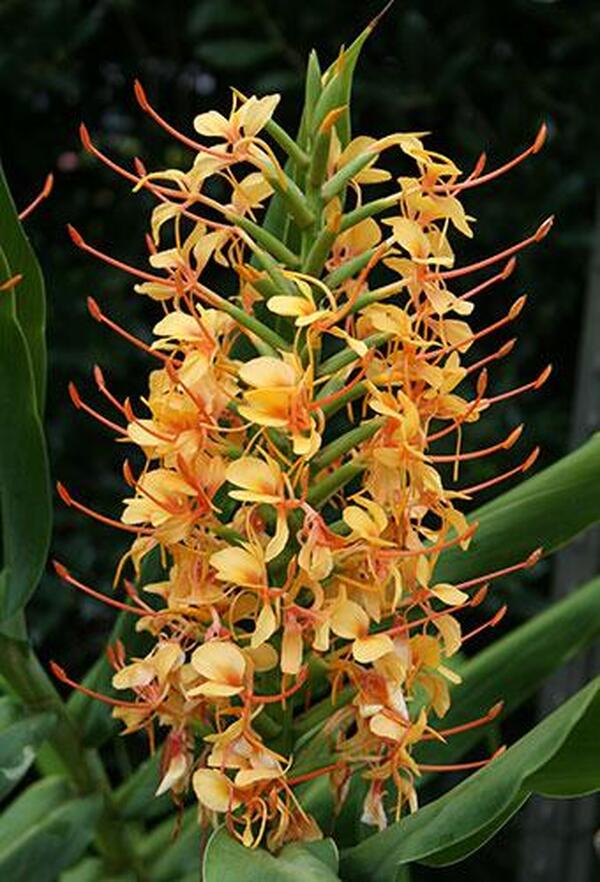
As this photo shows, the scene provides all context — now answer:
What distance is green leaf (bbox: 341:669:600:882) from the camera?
0.52m

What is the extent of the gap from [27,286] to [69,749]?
241mm

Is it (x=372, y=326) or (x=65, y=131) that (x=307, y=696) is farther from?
(x=65, y=131)

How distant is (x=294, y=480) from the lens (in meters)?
0.56

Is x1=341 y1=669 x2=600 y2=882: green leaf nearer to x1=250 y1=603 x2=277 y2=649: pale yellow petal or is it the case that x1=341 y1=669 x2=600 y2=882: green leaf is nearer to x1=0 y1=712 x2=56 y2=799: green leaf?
x1=250 y1=603 x2=277 y2=649: pale yellow petal

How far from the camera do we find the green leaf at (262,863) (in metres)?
0.53

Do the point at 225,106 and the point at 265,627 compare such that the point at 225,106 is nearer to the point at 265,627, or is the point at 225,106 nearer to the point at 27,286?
the point at 27,286

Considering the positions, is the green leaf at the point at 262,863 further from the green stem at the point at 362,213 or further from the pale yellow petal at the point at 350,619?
the green stem at the point at 362,213

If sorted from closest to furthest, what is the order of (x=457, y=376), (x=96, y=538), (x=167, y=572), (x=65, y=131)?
(x=457, y=376), (x=167, y=572), (x=96, y=538), (x=65, y=131)

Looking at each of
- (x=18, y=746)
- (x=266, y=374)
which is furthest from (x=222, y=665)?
(x=18, y=746)

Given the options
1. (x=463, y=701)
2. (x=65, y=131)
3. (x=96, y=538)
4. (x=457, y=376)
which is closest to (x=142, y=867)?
(x=463, y=701)

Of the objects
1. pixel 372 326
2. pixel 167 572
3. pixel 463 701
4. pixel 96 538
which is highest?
pixel 372 326

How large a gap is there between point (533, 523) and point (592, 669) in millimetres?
862

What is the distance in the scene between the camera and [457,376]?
1.93 feet

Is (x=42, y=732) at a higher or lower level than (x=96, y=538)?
higher
